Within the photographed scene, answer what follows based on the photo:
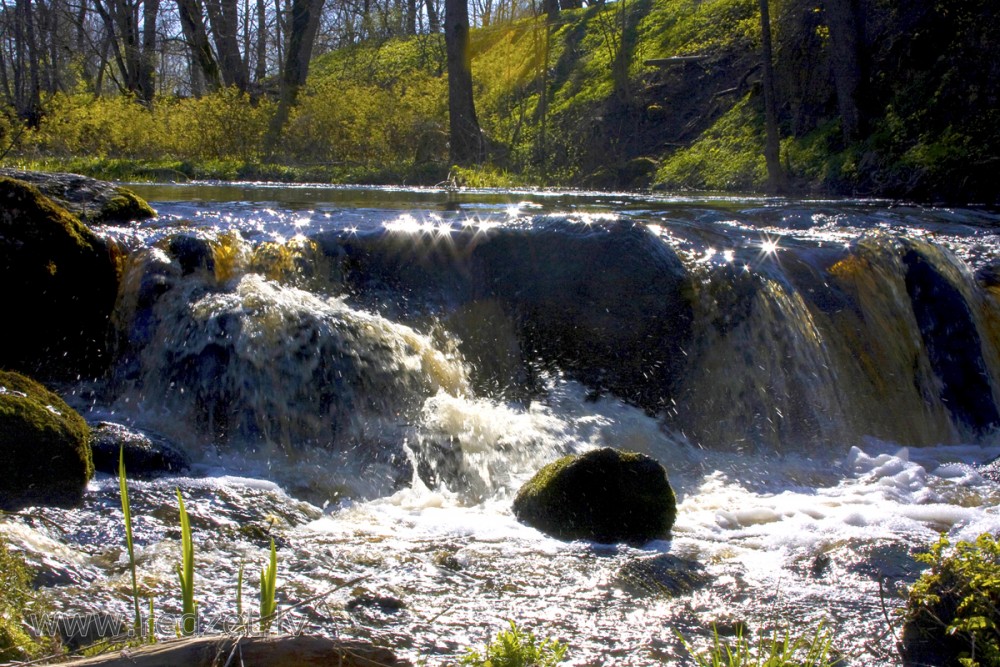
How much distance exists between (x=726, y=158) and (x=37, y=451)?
16.8 m

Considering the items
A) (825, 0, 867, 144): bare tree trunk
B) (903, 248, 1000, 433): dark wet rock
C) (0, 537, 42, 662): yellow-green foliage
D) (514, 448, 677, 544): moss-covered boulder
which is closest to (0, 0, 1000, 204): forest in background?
(825, 0, 867, 144): bare tree trunk

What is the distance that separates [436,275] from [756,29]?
1699 centimetres

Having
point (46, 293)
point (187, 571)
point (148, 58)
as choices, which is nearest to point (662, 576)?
point (187, 571)

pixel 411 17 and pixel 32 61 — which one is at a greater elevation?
pixel 411 17

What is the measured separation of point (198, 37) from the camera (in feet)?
78.3

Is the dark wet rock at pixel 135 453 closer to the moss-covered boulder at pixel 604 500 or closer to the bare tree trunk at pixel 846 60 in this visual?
the moss-covered boulder at pixel 604 500

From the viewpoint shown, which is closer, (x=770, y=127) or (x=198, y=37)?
(x=770, y=127)

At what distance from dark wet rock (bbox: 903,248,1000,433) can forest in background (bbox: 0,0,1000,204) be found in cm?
555

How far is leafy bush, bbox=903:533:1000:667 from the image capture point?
9.18 feet

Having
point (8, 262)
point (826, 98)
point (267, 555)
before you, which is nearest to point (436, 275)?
point (8, 262)

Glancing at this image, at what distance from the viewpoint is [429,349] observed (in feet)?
22.1

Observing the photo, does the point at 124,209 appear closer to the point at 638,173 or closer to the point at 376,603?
the point at 376,603

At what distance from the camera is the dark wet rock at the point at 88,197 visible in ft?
22.5

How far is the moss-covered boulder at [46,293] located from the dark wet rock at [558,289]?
5.70 ft
